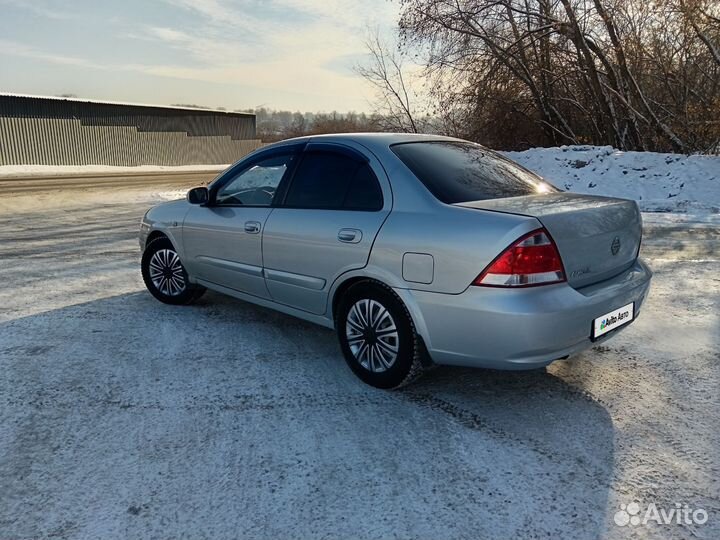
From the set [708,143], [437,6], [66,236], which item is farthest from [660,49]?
[66,236]

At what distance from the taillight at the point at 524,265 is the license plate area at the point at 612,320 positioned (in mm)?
481

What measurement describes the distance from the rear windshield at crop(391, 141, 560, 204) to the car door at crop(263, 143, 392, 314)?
0.28 metres

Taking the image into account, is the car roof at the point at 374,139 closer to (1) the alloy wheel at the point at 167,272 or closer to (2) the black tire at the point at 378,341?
(2) the black tire at the point at 378,341

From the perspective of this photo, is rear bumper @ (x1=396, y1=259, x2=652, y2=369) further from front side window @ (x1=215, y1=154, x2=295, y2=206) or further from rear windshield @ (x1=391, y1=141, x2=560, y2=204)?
front side window @ (x1=215, y1=154, x2=295, y2=206)

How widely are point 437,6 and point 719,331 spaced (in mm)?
15496

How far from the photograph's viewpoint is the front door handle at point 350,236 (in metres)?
3.52

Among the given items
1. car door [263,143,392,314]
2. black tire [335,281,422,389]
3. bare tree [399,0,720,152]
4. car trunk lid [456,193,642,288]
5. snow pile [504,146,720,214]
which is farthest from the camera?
bare tree [399,0,720,152]

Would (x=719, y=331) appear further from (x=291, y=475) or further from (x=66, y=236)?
(x=66, y=236)

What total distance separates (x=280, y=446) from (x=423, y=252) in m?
1.33

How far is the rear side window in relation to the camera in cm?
363

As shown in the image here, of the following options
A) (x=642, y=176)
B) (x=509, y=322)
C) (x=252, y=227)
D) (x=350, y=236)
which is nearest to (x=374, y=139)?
(x=350, y=236)

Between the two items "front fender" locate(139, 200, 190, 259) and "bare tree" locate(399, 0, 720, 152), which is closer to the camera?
"front fender" locate(139, 200, 190, 259)

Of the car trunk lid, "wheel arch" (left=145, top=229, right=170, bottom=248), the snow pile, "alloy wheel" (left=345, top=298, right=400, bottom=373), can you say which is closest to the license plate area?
the car trunk lid

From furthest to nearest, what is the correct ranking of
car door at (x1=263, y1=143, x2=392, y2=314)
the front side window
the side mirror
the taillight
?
the side mirror, the front side window, car door at (x1=263, y1=143, x2=392, y2=314), the taillight
